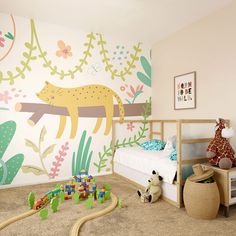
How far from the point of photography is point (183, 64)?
10.8 ft

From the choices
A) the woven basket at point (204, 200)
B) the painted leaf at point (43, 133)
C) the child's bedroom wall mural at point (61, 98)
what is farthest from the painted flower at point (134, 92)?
the woven basket at point (204, 200)

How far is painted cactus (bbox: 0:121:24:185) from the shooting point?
9.42 feet

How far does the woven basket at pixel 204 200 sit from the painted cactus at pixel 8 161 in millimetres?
2247

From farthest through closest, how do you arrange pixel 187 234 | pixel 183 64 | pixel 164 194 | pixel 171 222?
pixel 183 64
pixel 164 194
pixel 171 222
pixel 187 234

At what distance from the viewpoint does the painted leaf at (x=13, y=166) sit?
9.54 feet

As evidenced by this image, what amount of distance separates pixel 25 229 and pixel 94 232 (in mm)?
568

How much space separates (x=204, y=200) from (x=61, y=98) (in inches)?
90.2

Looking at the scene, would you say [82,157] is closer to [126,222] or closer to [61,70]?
[61,70]

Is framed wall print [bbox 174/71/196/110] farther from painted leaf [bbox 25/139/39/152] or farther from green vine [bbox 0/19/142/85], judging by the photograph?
painted leaf [bbox 25/139/39/152]

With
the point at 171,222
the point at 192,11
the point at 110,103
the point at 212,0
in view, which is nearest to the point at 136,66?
the point at 110,103

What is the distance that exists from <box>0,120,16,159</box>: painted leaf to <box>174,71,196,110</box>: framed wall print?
2.39 meters

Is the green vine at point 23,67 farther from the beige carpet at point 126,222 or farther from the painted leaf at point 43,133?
the beige carpet at point 126,222

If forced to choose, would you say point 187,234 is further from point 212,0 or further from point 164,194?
point 212,0

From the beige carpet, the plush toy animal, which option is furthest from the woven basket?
the plush toy animal
